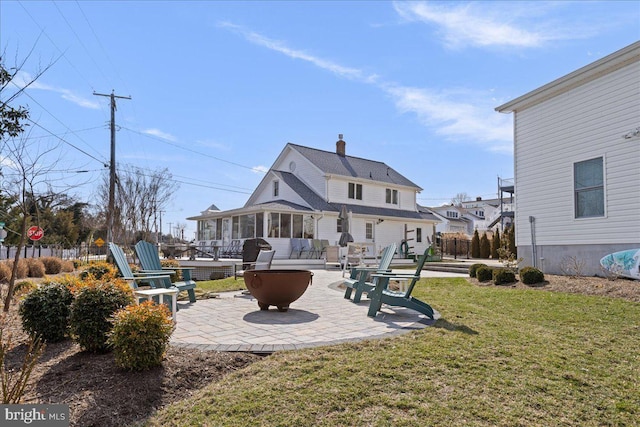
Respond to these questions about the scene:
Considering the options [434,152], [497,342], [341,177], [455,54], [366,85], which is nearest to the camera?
[497,342]

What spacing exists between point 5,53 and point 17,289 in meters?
5.02

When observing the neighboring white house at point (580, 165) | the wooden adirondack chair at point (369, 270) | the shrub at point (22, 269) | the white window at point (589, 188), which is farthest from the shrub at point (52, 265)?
the white window at point (589, 188)

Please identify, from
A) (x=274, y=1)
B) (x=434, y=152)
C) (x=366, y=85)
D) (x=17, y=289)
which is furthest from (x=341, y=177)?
(x=17, y=289)

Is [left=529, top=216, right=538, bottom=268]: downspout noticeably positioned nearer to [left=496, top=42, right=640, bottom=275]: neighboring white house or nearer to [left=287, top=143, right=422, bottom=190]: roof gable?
[left=496, top=42, right=640, bottom=275]: neighboring white house

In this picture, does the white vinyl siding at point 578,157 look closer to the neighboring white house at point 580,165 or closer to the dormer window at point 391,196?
the neighboring white house at point 580,165

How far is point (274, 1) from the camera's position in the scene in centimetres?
1016

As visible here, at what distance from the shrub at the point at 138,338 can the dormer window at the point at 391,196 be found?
25.7 meters

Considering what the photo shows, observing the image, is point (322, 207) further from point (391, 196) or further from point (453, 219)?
point (453, 219)

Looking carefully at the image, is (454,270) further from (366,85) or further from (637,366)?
(637,366)

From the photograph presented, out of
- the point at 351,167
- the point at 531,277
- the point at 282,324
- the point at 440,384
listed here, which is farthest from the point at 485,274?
the point at 351,167

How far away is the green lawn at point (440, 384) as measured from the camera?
9.79ft

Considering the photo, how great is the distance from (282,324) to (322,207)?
725 inches

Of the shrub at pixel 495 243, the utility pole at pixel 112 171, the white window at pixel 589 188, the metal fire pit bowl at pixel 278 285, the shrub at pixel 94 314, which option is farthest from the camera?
the shrub at pixel 495 243

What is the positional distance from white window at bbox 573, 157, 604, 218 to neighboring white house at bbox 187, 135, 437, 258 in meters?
12.0
